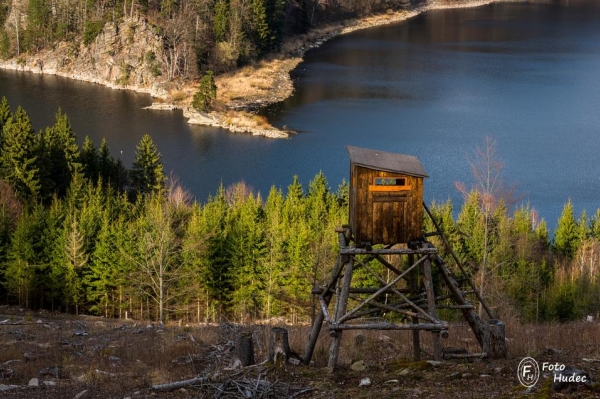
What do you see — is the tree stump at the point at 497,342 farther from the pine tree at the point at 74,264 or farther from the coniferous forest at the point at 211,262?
the pine tree at the point at 74,264

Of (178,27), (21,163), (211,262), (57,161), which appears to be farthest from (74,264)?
(178,27)

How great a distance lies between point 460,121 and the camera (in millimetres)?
71250

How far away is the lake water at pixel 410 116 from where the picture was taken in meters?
57.9

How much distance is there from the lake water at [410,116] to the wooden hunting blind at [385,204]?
30.7 m

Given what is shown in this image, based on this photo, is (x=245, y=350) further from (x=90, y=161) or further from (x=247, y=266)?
(x=90, y=161)

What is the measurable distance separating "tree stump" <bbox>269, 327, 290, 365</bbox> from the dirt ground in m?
0.16

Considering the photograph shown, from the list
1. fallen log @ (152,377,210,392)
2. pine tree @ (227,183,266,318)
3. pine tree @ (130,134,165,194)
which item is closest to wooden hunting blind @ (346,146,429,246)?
fallen log @ (152,377,210,392)

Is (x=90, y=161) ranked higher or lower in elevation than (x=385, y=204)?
lower

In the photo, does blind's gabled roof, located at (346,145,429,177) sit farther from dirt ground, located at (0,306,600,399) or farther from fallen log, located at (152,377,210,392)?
fallen log, located at (152,377,210,392)

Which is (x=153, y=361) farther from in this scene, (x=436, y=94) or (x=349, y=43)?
(x=349, y=43)

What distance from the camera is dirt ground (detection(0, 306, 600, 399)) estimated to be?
12133mm

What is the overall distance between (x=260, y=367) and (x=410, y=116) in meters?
62.4

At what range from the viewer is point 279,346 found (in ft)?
45.4

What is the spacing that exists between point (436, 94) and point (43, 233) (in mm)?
54742
